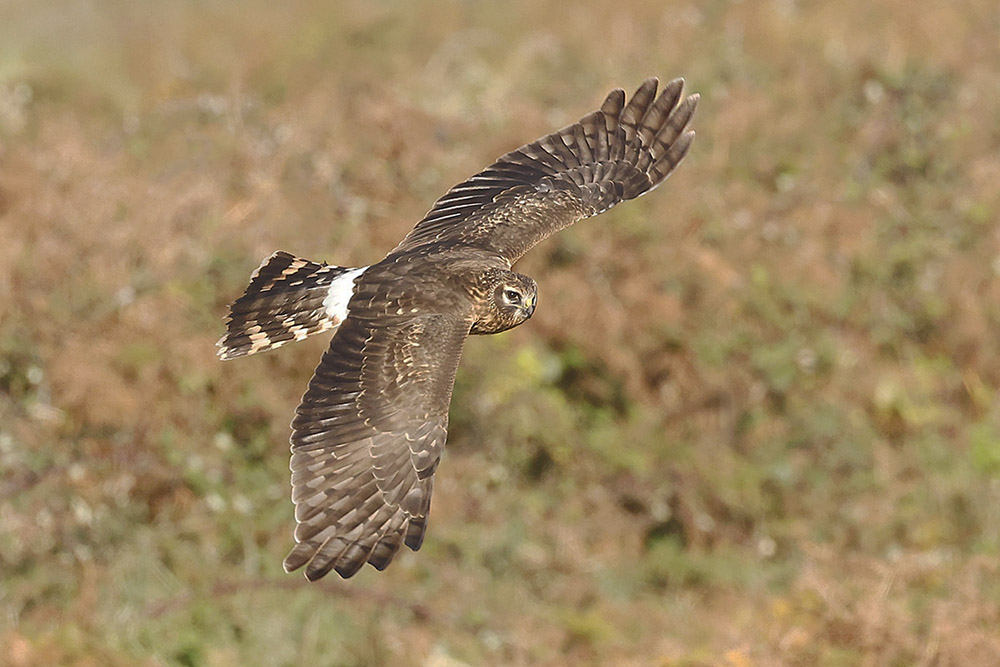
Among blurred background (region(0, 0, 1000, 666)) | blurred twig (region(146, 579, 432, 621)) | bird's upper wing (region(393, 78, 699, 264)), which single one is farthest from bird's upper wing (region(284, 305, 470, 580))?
blurred twig (region(146, 579, 432, 621))

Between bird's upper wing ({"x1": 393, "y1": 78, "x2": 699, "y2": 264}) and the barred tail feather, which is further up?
bird's upper wing ({"x1": 393, "y1": 78, "x2": 699, "y2": 264})

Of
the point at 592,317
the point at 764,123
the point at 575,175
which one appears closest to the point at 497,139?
the point at 592,317

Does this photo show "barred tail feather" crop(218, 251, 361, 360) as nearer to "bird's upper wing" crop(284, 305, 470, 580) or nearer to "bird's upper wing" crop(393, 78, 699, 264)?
"bird's upper wing" crop(284, 305, 470, 580)

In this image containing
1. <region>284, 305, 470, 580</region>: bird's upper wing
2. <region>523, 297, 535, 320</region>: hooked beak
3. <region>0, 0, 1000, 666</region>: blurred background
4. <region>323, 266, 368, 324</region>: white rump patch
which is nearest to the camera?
<region>284, 305, 470, 580</region>: bird's upper wing

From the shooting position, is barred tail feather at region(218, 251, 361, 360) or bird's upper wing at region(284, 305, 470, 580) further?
barred tail feather at region(218, 251, 361, 360)

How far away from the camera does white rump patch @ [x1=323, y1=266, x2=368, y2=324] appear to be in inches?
227

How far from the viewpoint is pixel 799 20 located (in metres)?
13.9

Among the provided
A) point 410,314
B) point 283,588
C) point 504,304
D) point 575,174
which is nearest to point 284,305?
point 410,314

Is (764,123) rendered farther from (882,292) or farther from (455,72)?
(455,72)

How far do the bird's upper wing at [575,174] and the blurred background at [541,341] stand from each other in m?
2.29

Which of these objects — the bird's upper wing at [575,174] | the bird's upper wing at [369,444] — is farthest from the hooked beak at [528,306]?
the bird's upper wing at [575,174]

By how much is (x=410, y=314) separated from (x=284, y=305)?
67 cm

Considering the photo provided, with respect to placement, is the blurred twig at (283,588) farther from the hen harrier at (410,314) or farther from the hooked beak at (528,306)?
the hooked beak at (528,306)

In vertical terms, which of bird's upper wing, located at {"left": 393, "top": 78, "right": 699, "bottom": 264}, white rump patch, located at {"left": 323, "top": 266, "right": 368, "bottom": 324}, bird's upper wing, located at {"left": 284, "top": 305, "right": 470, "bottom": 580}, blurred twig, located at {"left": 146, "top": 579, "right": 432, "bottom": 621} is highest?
bird's upper wing, located at {"left": 393, "top": 78, "right": 699, "bottom": 264}
